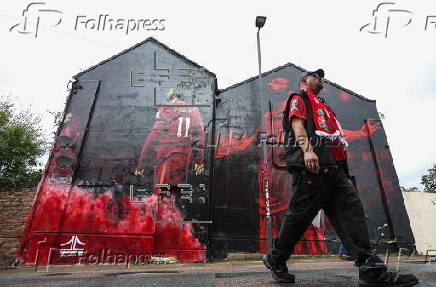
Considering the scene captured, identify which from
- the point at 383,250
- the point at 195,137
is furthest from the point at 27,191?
the point at 383,250

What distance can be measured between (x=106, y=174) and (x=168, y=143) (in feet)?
8.26

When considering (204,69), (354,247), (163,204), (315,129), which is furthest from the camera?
(204,69)

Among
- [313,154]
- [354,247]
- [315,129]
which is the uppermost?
[315,129]

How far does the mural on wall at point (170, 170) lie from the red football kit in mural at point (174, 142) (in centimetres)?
4

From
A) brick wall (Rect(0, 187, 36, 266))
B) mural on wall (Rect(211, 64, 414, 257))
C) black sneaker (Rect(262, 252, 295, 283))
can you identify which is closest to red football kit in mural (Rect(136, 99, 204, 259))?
mural on wall (Rect(211, 64, 414, 257))

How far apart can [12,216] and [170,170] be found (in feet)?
18.9

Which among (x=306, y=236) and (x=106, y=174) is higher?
(x=106, y=174)

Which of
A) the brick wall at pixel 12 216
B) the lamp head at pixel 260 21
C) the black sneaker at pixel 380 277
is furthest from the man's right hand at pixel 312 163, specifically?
the brick wall at pixel 12 216

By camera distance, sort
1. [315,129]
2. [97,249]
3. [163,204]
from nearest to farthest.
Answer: [315,129], [97,249], [163,204]

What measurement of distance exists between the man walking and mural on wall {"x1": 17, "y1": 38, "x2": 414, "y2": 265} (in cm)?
771

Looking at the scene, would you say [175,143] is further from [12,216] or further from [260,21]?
[12,216]

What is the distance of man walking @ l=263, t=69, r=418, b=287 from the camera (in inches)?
94.6

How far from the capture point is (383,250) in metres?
11.6

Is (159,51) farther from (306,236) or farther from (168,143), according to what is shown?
(306,236)
